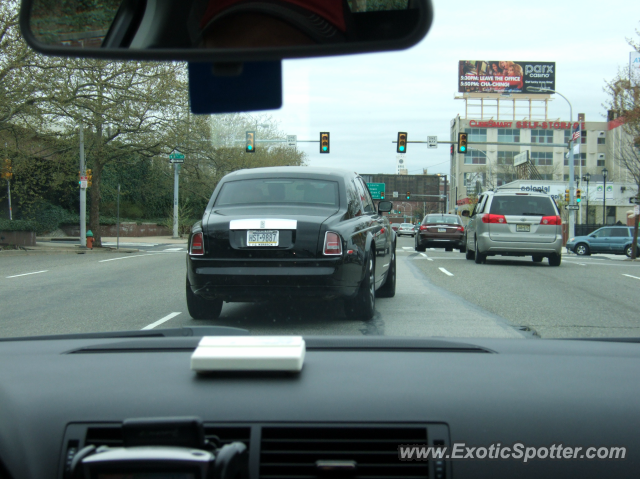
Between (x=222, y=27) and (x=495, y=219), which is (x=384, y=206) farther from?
(x=495, y=219)

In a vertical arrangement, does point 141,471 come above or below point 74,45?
below

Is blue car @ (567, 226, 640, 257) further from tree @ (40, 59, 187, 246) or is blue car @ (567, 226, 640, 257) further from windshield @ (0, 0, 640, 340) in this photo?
tree @ (40, 59, 187, 246)

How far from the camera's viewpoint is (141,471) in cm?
178

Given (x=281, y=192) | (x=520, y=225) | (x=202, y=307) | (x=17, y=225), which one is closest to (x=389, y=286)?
(x=281, y=192)

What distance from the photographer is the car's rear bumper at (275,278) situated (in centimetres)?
643

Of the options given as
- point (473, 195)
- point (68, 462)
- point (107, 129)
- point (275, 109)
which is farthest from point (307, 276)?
point (473, 195)

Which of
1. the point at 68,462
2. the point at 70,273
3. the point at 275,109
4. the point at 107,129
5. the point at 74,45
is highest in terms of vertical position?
the point at 107,129

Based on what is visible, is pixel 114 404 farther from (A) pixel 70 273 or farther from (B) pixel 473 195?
(B) pixel 473 195

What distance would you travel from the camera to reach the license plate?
647 cm

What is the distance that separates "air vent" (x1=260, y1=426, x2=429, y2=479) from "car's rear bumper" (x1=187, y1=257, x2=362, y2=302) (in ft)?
14.6

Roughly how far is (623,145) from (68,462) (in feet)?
152

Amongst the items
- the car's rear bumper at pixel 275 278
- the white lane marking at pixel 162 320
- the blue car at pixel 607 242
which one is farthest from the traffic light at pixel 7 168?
the blue car at pixel 607 242

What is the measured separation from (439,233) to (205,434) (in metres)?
24.4

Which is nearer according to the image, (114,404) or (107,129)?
(114,404)
